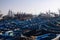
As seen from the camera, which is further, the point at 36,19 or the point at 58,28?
the point at 36,19

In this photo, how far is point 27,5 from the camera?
2434 mm

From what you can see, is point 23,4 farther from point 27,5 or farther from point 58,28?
point 58,28

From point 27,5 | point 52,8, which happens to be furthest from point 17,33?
point 52,8

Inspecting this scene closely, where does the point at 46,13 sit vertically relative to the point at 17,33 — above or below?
above

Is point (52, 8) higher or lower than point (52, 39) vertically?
higher

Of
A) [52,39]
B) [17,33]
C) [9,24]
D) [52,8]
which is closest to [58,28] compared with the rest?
[52,39]

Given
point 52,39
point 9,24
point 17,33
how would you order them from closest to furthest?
point 52,39 < point 17,33 < point 9,24

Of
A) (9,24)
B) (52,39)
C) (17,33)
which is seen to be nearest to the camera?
(52,39)

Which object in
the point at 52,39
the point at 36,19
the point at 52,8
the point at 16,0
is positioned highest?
the point at 16,0

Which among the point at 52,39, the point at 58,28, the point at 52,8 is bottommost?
the point at 52,39

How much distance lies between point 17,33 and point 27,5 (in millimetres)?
588

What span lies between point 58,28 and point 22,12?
74 cm

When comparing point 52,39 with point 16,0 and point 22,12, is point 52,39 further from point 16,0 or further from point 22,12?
point 16,0

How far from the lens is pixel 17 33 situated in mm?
2225
